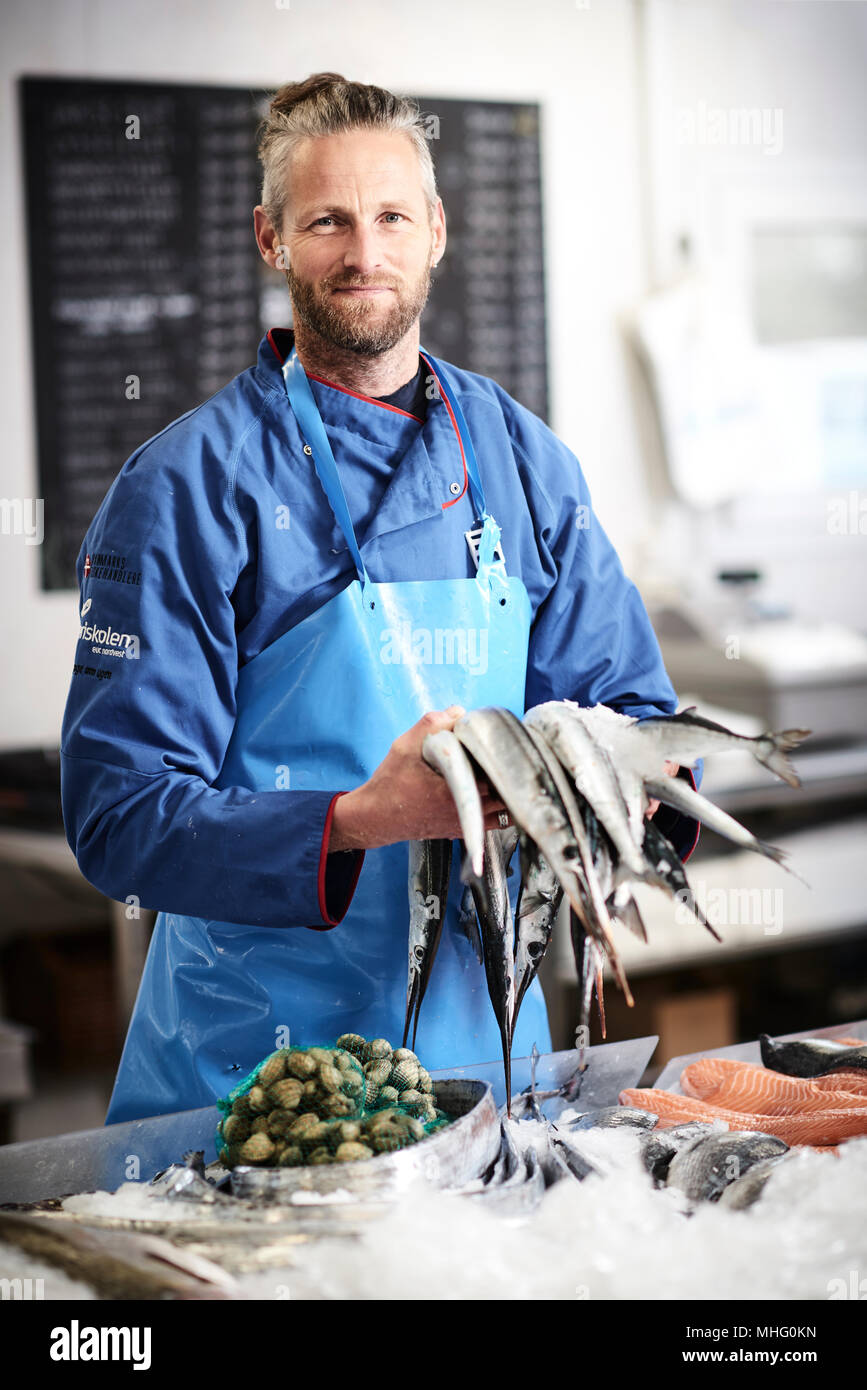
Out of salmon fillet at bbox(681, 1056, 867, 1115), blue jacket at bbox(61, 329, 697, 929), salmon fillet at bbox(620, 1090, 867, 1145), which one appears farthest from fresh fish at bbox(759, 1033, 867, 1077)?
Answer: blue jacket at bbox(61, 329, 697, 929)

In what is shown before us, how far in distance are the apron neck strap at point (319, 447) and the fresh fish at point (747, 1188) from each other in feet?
2.65

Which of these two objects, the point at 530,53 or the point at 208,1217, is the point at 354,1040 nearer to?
the point at 208,1217

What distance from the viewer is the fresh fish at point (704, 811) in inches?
50.7

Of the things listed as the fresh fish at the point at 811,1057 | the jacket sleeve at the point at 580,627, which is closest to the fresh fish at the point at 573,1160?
the fresh fish at the point at 811,1057

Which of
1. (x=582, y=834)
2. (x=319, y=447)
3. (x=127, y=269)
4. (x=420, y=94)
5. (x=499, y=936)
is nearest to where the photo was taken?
(x=582, y=834)

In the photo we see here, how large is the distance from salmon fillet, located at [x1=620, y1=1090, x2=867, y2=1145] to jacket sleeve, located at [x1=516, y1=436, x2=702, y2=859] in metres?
0.51

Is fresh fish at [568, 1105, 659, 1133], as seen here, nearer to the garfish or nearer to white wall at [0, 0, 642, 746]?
the garfish

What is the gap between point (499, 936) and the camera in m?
1.47

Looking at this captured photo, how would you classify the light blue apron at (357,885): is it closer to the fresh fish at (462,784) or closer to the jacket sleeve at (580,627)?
the jacket sleeve at (580,627)

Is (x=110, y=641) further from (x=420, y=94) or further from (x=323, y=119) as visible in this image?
(x=420, y=94)

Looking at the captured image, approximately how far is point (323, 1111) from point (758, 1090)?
62 centimetres

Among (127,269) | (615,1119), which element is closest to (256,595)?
(615,1119)

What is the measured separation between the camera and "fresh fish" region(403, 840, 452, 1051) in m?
1.55
